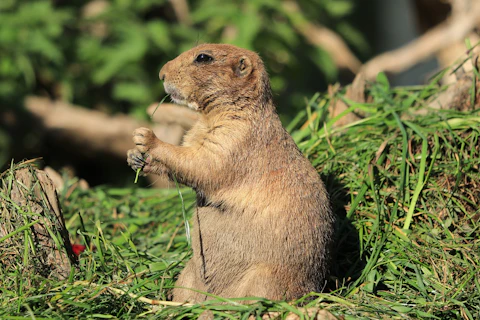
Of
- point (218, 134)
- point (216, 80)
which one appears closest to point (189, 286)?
point (218, 134)

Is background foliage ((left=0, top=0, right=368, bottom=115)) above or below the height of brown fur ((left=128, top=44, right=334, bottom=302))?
above

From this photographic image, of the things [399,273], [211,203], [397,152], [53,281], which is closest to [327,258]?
[399,273]

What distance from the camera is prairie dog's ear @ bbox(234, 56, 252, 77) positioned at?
3447 millimetres

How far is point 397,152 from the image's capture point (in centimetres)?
409

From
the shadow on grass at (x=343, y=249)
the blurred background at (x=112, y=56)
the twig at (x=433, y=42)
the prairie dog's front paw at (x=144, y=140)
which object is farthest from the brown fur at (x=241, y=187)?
the twig at (x=433, y=42)

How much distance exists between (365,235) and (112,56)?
16.9ft

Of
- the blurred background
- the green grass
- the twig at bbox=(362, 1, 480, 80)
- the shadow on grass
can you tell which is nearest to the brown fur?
the green grass

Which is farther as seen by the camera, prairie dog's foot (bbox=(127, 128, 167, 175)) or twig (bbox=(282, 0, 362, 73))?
twig (bbox=(282, 0, 362, 73))

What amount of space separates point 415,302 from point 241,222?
3.41 feet

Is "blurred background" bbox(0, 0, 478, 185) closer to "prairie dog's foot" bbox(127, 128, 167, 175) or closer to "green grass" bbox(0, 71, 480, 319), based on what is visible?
"green grass" bbox(0, 71, 480, 319)

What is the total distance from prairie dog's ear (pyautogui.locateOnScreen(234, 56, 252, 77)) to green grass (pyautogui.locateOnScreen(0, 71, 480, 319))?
1.11 metres

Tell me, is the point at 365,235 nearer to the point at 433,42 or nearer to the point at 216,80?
the point at 216,80

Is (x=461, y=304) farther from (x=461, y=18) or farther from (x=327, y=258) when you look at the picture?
(x=461, y=18)

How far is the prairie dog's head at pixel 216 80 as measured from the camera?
11.2 ft
